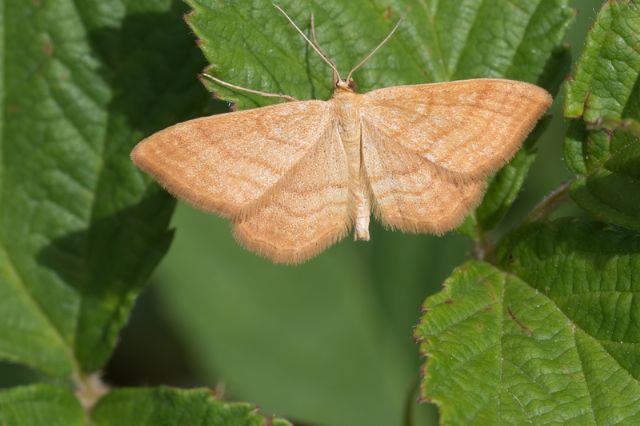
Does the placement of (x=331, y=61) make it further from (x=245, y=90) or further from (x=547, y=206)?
(x=547, y=206)

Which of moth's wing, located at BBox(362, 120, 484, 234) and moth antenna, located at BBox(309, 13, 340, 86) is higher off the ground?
moth antenna, located at BBox(309, 13, 340, 86)

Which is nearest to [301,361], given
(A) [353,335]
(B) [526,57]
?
(A) [353,335]

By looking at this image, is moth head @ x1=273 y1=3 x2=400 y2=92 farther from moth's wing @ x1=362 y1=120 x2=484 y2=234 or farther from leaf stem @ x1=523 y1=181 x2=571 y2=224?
leaf stem @ x1=523 y1=181 x2=571 y2=224

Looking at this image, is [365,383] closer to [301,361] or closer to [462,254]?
[301,361]

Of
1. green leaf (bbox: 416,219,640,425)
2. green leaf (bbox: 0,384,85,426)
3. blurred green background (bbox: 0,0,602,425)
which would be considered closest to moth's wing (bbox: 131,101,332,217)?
green leaf (bbox: 416,219,640,425)

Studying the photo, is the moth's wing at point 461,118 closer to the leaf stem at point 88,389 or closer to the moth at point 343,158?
the moth at point 343,158

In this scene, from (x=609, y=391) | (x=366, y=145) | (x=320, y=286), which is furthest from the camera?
(x=320, y=286)
